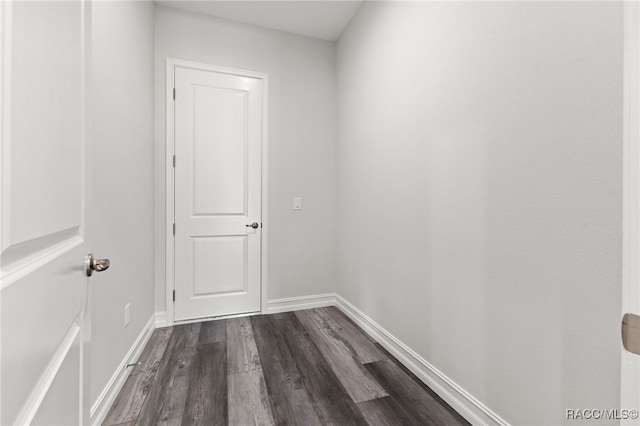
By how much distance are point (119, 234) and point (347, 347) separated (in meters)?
1.74

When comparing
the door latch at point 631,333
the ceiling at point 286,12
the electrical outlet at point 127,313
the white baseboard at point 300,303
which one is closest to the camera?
the door latch at point 631,333

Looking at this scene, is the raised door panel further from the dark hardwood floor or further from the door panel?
the door panel

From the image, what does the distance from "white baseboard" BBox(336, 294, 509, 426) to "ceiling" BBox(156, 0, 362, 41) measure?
2.72 m

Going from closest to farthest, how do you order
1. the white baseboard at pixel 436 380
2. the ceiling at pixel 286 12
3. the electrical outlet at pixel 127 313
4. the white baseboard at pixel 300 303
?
the white baseboard at pixel 436 380 < the electrical outlet at pixel 127 313 < the ceiling at pixel 286 12 < the white baseboard at pixel 300 303

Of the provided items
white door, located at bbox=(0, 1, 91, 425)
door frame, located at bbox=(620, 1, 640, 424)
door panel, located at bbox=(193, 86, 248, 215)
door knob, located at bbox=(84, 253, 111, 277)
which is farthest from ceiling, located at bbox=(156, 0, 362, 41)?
door knob, located at bbox=(84, 253, 111, 277)

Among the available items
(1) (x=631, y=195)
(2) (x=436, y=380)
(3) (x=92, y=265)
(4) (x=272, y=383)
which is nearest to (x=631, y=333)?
(1) (x=631, y=195)

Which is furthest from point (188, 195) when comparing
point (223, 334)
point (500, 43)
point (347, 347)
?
point (500, 43)

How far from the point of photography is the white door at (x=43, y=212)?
38cm

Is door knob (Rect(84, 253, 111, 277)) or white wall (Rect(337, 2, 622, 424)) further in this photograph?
white wall (Rect(337, 2, 622, 424))

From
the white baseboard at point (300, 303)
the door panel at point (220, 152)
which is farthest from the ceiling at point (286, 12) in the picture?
the white baseboard at point (300, 303)

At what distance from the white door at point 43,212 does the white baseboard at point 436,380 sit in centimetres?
158

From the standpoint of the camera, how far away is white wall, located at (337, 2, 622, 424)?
3.13 ft

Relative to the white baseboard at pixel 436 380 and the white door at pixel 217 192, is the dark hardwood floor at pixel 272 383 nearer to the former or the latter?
the white baseboard at pixel 436 380

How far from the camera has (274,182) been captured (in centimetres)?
282
